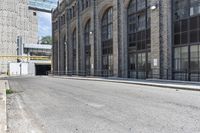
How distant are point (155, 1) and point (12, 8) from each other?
79927mm

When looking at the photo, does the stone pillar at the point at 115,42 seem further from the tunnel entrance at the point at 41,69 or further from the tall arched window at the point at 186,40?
the tunnel entrance at the point at 41,69

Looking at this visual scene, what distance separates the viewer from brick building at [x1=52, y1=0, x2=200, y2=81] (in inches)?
885

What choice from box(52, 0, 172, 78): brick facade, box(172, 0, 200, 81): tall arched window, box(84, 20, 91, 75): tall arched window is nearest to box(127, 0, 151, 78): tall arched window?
box(52, 0, 172, 78): brick facade

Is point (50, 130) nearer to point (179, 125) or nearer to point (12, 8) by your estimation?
point (179, 125)

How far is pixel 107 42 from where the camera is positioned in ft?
119

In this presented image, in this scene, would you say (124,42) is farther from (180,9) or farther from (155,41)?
(180,9)

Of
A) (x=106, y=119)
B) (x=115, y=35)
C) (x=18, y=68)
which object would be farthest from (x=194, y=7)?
(x=18, y=68)

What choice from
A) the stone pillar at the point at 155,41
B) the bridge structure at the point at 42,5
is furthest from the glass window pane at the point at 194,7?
the bridge structure at the point at 42,5

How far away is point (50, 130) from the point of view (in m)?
6.48

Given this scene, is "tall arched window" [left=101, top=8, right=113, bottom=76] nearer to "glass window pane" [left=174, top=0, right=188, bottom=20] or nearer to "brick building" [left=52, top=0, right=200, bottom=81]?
"brick building" [left=52, top=0, right=200, bottom=81]

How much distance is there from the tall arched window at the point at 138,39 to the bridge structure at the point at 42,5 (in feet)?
207

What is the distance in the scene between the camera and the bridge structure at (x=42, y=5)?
8912 centimetres

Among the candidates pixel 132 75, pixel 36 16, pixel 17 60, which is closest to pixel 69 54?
pixel 132 75

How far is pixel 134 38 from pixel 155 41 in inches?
191
